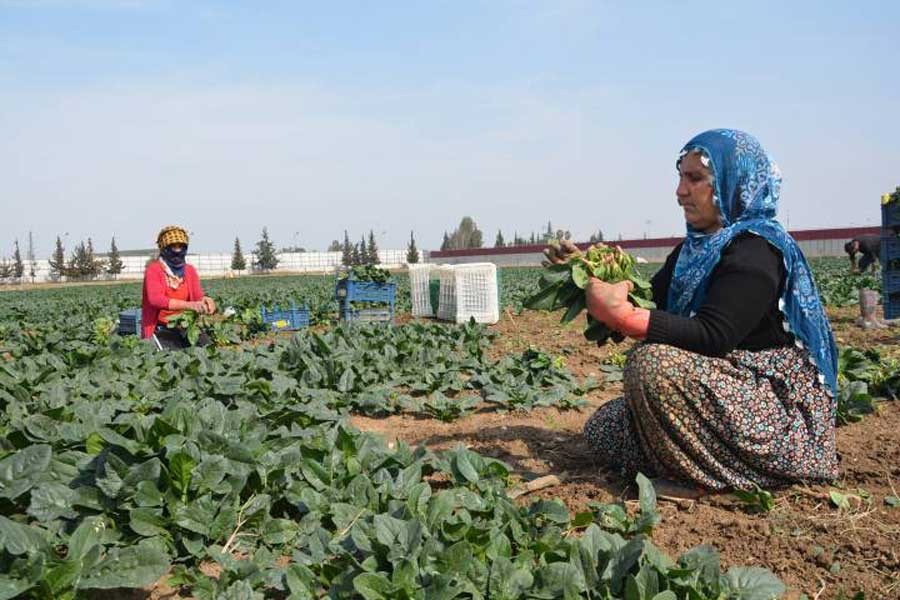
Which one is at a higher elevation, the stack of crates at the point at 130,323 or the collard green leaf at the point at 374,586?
the stack of crates at the point at 130,323

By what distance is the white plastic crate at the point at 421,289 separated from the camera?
43.5ft

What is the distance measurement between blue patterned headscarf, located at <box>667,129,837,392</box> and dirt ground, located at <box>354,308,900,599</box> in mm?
545

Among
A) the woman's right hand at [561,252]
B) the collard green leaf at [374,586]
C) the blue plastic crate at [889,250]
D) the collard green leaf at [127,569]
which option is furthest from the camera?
the blue plastic crate at [889,250]

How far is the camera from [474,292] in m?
12.1

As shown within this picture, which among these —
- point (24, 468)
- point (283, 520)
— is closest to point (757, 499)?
point (283, 520)

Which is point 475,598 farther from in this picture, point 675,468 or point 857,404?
A: point 857,404

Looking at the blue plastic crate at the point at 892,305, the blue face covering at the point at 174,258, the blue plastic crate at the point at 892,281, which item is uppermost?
the blue face covering at the point at 174,258

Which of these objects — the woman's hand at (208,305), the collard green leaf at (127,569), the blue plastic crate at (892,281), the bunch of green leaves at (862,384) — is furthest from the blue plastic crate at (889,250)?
the collard green leaf at (127,569)

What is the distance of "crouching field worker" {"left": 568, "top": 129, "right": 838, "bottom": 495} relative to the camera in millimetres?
2850

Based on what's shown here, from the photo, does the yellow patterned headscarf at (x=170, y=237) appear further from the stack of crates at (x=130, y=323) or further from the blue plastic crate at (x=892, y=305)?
the blue plastic crate at (x=892, y=305)

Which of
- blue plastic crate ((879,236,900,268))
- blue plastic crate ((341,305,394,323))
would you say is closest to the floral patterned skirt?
blue plastic crate ((879,236,900,268))

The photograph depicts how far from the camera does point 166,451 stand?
8.96ft

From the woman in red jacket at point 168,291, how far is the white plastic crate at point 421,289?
6.44 m

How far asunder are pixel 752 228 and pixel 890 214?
7362mm
